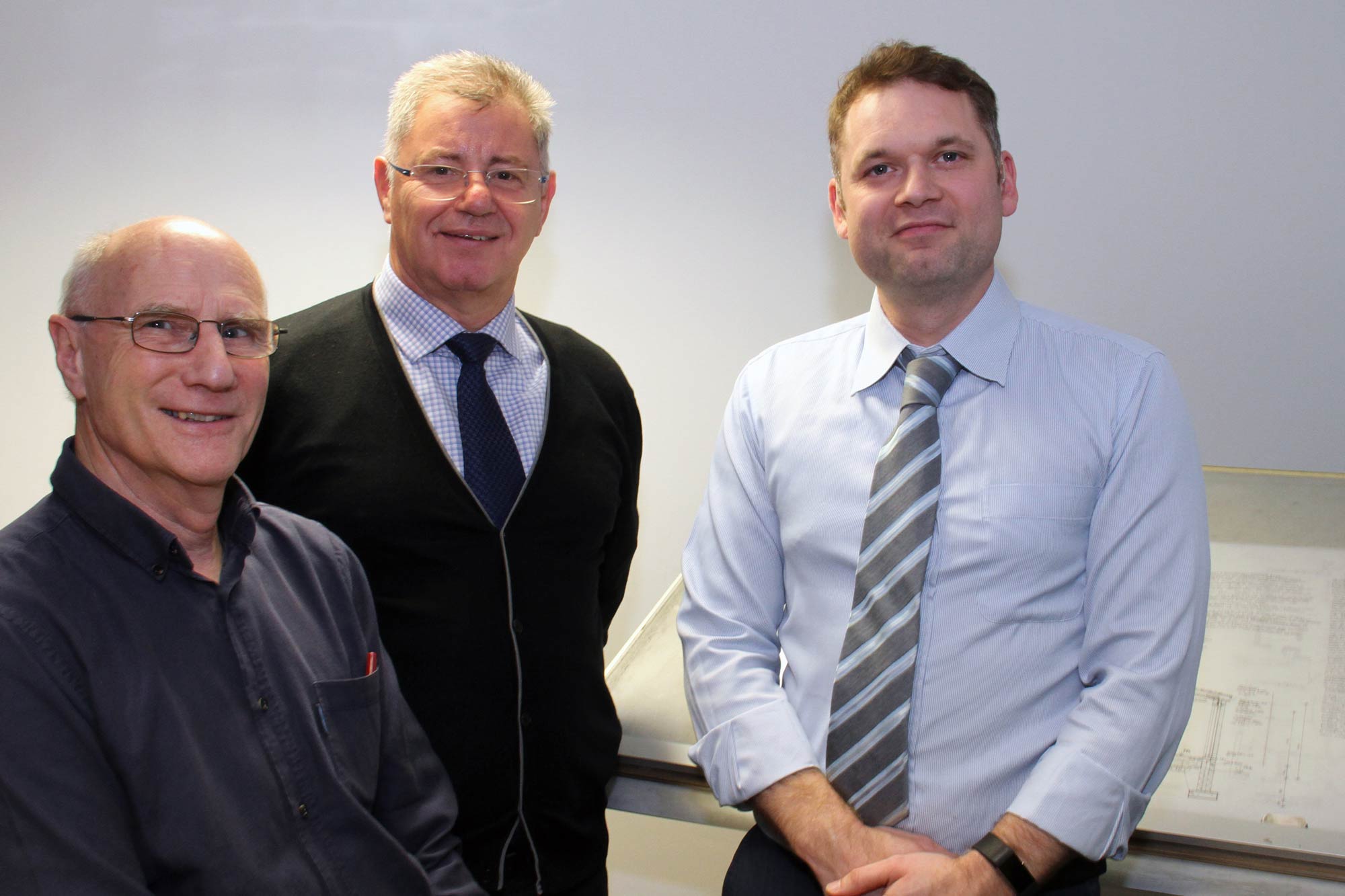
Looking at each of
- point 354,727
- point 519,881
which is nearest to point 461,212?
point 354,727

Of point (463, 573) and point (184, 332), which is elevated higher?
point (184, 332)

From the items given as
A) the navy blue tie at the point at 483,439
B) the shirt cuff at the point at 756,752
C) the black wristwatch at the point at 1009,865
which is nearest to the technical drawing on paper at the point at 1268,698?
the black wristwatch at the point at 1009,865

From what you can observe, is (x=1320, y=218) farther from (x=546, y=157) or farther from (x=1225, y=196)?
(x=546, y=157)

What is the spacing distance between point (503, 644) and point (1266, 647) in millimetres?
1372

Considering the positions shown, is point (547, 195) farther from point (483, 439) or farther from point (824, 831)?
point (824, 831)

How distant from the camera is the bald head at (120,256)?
1.33 metres

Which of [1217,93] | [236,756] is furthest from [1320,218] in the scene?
[236,756]

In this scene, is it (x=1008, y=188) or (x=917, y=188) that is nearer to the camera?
(x=917, y=188)

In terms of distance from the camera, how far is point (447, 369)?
5.96 ft

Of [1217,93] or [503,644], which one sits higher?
[1217,93]

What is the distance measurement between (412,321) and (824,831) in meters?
1.03

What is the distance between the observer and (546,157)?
191cm

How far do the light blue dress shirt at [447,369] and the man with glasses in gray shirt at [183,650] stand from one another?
1.04 ft

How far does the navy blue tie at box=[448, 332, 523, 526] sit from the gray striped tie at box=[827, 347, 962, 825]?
581mm
